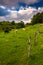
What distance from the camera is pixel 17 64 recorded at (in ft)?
114

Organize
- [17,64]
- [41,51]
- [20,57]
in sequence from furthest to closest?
[41,51]
[20,57]
[17,64]

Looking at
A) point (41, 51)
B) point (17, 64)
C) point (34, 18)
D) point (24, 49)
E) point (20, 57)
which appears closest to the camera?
point (17, 64)

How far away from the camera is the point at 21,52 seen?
41312mm

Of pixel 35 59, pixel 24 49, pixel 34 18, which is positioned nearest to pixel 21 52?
pixel 24 49

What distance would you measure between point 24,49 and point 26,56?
5.47 metres

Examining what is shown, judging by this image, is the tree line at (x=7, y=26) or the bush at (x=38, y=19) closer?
the tree line at (x=7, y=26)

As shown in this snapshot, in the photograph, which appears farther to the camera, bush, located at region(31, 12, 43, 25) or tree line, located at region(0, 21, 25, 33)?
bush, located at region(31, 12, 43, 25)

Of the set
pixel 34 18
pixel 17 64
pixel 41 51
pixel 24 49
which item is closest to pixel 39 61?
pixel 17 64

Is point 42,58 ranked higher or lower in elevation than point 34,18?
higher

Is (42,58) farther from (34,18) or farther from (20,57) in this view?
(34,18)

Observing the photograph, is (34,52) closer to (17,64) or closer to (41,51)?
(41,51)

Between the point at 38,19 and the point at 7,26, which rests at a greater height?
the point at 7,26

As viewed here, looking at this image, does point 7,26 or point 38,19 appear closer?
point 7,26

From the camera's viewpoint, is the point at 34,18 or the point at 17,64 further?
the point at 34,18
